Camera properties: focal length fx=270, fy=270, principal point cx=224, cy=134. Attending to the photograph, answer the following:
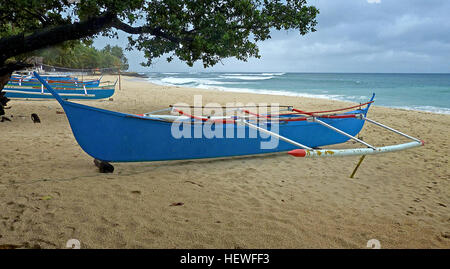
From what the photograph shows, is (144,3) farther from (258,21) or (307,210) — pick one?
(307,210)

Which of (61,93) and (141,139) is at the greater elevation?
(61,93)

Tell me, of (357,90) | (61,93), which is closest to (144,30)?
(61,93)

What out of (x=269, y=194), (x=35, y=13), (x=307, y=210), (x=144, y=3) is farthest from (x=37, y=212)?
(x=35, y=13)

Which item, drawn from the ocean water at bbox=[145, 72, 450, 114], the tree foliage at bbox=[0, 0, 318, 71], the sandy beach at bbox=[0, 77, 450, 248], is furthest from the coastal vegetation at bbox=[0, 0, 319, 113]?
the ocean water at bbox=[145, 72, 450, 114]

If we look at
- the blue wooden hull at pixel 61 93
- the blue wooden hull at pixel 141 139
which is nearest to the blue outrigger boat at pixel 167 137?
Result: the blue wooden hull at pixel 141 139

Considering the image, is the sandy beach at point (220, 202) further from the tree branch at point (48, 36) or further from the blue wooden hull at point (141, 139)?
the tree branch at point (48, 36)

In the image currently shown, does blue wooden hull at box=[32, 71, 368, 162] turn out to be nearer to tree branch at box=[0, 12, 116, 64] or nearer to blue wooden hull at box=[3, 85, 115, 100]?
tree branch at box=[0, 12, 116, 64]

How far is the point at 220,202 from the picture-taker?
3039mm

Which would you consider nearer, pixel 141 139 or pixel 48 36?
pixel 141 139

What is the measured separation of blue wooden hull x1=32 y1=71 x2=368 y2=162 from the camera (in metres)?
3.55

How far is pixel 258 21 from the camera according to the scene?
21.2 feet

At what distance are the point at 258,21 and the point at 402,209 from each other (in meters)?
5.04

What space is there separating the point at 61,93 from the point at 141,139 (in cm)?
1008

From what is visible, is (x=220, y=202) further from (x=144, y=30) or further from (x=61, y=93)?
(x=61, y=93)
